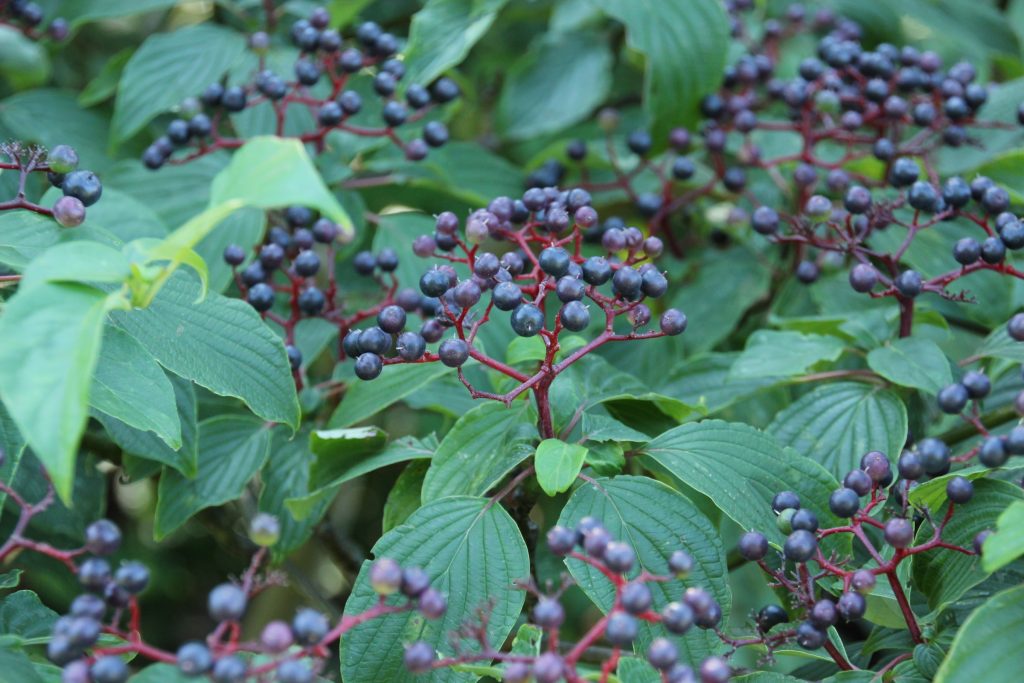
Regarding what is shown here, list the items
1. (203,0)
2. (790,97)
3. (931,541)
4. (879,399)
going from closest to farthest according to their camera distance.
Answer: (931,541)
(879,399)
(790,97)
(203,0)

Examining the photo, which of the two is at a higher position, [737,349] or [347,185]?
[347,185]

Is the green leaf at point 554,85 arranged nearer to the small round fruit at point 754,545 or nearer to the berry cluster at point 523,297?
the berry cluster at point 523,297

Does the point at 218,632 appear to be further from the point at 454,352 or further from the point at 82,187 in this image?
the point at 82,187

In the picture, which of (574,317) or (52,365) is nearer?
(52,365)

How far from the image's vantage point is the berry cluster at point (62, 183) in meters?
1.20

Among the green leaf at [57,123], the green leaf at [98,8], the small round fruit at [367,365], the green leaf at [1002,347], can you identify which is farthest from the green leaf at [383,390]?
the green leaf at [98,8]

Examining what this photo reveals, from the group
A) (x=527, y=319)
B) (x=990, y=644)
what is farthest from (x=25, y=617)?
(x=990, y=644)

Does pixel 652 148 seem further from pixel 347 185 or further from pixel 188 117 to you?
pixel 188 117

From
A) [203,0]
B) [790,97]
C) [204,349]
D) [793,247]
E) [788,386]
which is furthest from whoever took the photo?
[203,0]

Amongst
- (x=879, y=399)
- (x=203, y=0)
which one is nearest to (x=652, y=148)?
(x=879, y=399)

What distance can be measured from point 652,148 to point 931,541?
110cm

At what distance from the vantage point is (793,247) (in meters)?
1.94

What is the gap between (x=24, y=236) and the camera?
3.90 ft

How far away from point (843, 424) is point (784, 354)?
13 cm
